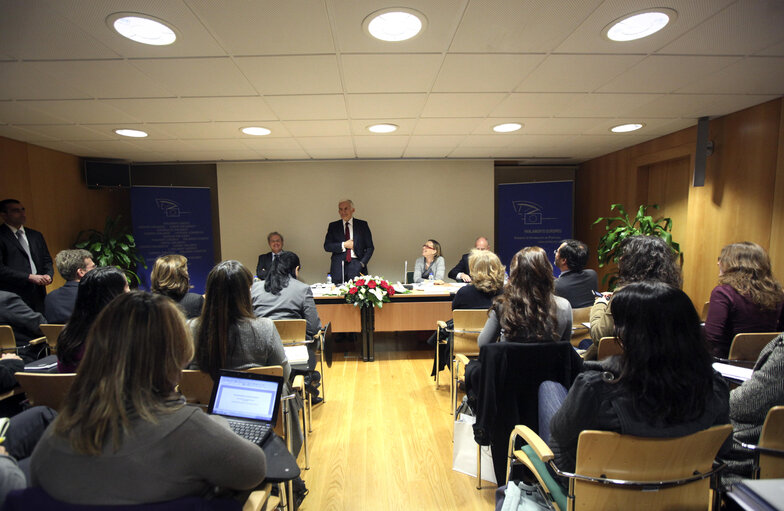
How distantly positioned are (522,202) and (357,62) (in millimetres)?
4913

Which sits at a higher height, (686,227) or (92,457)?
(686,227)

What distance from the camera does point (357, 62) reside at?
241 cm

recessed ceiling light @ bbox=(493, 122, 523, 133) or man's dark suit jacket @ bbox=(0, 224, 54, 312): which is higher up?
recessed ceiling light @ bbox=(493, 122, 523, 133)

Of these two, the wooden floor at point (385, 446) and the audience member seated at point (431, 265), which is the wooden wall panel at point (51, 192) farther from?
the audience member seated at point (431, 265)

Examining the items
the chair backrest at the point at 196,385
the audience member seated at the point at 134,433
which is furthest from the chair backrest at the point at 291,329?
the audience member seated at the point at 134,433

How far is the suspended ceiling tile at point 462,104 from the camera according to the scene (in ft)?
10.2

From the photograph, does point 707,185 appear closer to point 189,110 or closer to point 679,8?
point 679,8

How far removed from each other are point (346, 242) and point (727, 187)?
15.2ft

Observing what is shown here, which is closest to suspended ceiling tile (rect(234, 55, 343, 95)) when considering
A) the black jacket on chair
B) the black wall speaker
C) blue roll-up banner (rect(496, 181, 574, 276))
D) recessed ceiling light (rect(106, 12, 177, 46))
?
recessed ceiling light (rect(106, 12, 177, 46))

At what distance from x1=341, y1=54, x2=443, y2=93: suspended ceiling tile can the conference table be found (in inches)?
93.0

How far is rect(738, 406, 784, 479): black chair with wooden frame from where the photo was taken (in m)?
1.34

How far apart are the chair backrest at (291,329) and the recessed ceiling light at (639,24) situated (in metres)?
2.71

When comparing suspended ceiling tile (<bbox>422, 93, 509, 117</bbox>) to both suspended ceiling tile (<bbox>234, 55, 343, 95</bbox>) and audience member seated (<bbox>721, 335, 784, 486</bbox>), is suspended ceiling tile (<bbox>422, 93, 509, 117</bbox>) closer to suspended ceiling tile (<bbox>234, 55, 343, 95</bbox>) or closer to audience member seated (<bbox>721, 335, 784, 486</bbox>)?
suspended ceiling tile (<bbox>234, 55, 343, 95</bbox>)

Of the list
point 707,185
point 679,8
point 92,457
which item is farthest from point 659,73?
point 92,457
